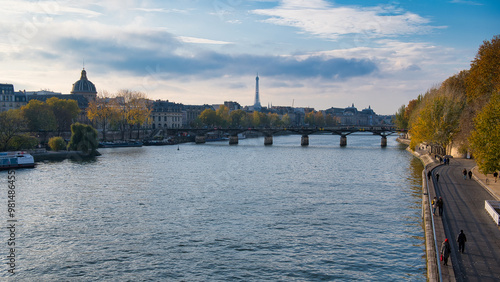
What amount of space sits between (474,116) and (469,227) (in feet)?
117

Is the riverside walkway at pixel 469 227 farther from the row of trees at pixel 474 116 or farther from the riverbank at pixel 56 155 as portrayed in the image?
the riverbank at pixel 56 155

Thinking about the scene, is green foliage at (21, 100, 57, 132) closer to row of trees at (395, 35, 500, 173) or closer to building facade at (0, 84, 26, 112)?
building facade at (0, 84, 26, 112)

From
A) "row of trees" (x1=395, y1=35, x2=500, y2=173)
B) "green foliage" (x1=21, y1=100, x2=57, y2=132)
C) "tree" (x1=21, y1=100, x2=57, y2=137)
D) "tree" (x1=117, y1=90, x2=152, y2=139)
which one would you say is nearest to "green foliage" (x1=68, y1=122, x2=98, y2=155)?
"green foliage" (x1=21, y1=100, x2=57, y2=132)

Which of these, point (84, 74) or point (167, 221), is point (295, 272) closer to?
point (167, 221)

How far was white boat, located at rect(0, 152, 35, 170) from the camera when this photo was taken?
63.1m

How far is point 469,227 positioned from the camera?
2486 cm

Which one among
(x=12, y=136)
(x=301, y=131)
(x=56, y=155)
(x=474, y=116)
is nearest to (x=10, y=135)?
(x=12, y=136)

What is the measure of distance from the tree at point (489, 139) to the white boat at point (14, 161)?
185 feet

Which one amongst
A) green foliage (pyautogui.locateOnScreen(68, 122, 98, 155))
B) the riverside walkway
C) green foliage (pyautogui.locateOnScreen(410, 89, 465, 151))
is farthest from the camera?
green foliage (pyautogui.locateOnScreen(68, 122, 98, 155))

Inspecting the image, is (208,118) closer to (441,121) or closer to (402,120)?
(402,120)

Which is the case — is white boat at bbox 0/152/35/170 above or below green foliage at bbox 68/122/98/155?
below

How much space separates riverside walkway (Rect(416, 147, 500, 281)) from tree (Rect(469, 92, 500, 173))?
1.82 meters

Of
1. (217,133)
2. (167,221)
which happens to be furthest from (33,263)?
(217,133)

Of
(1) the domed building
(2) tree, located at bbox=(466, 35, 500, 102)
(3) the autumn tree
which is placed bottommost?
(3) the autumn tree
